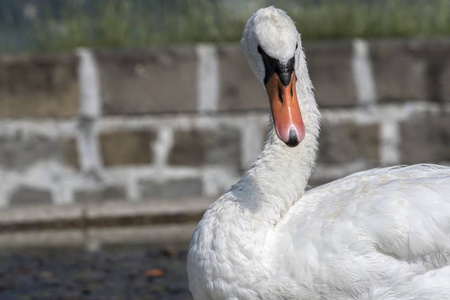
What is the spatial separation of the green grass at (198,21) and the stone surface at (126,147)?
1.02 meters

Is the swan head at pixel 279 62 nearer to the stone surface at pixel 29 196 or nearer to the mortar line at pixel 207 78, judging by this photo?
the mortar line at pixel 207 78

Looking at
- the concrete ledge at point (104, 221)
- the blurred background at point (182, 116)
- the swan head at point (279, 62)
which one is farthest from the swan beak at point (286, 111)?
the blurred background at point (182, 116)

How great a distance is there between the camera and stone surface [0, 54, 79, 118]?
7.30m

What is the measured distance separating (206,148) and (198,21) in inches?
53.1

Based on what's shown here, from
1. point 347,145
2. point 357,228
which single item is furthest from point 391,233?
point 347,145

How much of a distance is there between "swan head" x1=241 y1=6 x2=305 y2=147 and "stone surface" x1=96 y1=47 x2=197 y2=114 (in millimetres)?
3438

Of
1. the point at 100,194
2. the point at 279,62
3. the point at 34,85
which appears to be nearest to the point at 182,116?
the point at 100,194

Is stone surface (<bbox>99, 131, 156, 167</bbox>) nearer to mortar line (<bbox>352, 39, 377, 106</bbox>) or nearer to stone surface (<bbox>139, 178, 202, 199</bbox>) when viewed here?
stone surface (<bbox>139, 178, 202, 199</bbox>)

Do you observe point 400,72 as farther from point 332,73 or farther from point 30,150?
point 30,150

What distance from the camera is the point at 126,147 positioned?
742cm

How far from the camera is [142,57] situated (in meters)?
7.38

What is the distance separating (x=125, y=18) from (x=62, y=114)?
1319 mm

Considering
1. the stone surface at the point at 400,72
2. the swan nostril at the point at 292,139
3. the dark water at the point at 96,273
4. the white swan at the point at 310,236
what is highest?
the swan nostril at the point at 292,139

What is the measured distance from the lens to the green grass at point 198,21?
812cm
